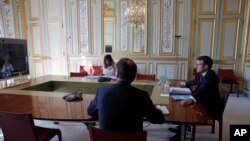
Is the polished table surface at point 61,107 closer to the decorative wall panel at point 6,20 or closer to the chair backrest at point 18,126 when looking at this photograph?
the chair backrest at point 18,126

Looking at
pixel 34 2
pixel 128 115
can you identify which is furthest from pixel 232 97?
pixel 34 2

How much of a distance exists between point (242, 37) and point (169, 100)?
12.8ft

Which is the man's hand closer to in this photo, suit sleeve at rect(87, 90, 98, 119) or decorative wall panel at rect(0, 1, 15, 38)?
suit sleeve at rect(87, 90, 98, 119)

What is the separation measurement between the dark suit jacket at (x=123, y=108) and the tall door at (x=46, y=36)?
4.54m

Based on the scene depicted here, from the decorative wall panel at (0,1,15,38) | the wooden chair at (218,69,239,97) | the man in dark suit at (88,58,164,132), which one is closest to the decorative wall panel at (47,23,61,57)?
the decorative wall panel at (0,1,15,38)

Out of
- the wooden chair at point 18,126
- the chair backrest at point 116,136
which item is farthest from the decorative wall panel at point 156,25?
the chair backrest at point 116,136

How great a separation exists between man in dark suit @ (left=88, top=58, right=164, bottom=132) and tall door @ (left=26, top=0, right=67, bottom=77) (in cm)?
454

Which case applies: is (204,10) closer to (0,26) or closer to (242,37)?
(242,37)

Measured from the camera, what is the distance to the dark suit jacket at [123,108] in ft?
4.09

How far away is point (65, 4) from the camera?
5.33 metres

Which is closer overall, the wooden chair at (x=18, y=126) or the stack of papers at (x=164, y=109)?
the wooden chair at (x=18, y=126)

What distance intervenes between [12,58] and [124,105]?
2127 millimetres

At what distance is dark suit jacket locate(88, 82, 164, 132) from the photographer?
4.09ft

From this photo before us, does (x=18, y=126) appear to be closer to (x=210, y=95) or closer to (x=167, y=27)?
(x=210, y=95)
